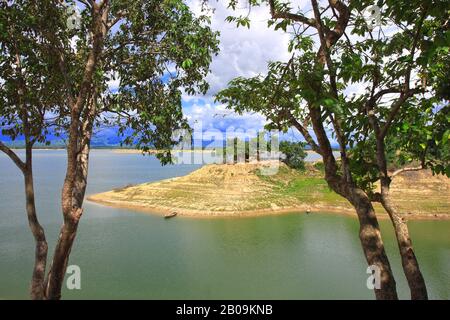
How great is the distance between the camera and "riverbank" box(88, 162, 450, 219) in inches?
1299

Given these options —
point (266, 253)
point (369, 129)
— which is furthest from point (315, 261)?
point (369, 129)

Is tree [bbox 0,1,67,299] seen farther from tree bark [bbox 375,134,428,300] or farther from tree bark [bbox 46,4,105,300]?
tree bark [bbox 375,134,428,300]

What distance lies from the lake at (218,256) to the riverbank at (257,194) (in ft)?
6.25

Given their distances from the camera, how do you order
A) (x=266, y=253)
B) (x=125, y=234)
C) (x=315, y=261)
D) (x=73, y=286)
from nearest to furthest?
(x=73, y=286)
(x=315, y=261)
(x=266, y=253)
(x=125, y=234)

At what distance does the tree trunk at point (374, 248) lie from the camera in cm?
446

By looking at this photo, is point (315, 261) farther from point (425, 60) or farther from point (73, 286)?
point (425, 60)

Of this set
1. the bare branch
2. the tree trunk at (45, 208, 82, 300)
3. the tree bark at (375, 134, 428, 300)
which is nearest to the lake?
the tree trunk at (45, 208, 82, 300)

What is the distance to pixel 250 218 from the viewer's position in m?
31.7

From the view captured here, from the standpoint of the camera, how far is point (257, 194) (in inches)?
1443

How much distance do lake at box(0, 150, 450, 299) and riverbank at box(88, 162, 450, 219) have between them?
1906 millimetres

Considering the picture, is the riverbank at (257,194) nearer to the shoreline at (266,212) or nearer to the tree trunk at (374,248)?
the shoreline at (266,212)

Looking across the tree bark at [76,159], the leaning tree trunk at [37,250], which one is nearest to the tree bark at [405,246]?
the tree bark at [76,159]

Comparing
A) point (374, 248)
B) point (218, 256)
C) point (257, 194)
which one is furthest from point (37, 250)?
point (257, 194)
